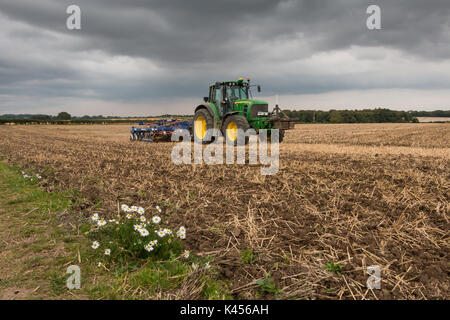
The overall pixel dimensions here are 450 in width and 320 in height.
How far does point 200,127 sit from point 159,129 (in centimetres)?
279

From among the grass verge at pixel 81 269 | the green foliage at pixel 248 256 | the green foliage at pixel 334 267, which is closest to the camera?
the grass verge at pixel 81 269

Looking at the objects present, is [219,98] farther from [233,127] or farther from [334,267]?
[334,267]

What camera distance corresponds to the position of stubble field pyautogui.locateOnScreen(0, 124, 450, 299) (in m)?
2.69

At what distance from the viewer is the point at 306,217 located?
13.5 feet

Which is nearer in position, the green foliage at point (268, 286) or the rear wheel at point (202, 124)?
the green foliage at point (268, 286)

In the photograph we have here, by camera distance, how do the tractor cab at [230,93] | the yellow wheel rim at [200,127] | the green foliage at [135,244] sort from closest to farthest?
1. the green foliage at [135,244]
2. the tractor cab at [230,93]
3. the yellow wheel rim at [200,127]

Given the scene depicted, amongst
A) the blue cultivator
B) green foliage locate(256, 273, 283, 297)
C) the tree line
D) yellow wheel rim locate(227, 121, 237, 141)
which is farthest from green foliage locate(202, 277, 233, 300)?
the tree line

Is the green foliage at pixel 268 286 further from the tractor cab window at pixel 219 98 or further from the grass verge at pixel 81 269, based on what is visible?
the tractor cab window at pixel 219 98

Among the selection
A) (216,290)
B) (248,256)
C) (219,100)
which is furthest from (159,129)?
(216,290)

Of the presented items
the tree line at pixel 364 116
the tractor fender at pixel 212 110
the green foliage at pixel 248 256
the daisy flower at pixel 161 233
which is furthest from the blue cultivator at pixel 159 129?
the tree line at pixel 364 116

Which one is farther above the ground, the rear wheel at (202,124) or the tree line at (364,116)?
the tree line at (364,116)

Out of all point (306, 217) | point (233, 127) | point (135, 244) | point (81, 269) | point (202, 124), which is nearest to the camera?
point (81, 269)

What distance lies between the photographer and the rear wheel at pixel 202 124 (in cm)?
1477

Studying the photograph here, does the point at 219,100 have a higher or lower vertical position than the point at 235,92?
lower
